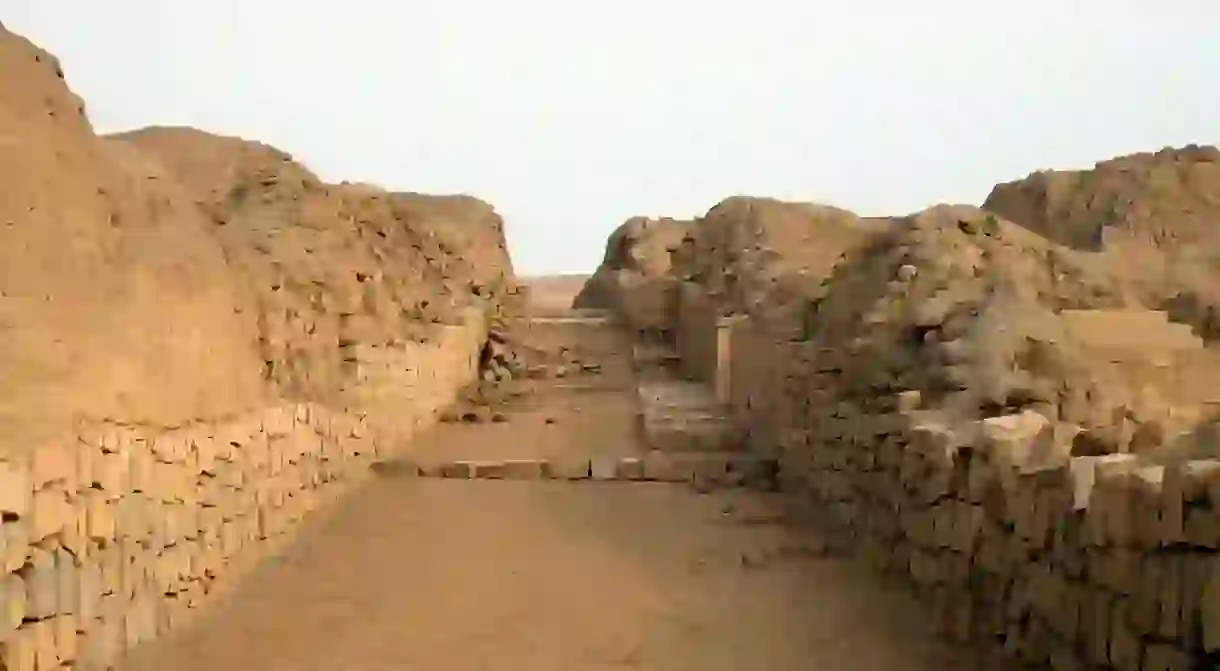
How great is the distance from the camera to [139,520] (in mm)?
5652

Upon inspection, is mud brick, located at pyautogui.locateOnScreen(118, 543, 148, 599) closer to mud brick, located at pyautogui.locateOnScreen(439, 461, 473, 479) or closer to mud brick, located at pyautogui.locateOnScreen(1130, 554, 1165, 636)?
mud brick, located at pyautogui.locateOnScreen(1130, 554, 1165, 636)

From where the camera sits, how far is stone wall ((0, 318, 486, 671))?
461 cm

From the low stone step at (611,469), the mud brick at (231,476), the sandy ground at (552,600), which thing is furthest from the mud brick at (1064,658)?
the low stone step at (611,469)

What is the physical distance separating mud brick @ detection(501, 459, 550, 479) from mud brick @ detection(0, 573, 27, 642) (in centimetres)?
596

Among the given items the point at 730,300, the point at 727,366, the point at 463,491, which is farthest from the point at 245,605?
the point at 730,300

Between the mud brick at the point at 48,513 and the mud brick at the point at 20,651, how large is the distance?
1.23 ft

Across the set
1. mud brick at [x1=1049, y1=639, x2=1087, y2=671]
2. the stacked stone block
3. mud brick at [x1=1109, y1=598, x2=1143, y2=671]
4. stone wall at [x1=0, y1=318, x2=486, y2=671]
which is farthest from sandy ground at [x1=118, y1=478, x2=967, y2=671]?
mud brick at [x1=1109, y1=598, x2=1143, y2=671]

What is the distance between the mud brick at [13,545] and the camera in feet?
14.4

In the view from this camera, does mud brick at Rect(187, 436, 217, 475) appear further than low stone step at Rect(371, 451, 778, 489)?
No

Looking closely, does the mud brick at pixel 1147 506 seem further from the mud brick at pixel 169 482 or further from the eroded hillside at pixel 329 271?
the eroded hillside at pixel 329 271

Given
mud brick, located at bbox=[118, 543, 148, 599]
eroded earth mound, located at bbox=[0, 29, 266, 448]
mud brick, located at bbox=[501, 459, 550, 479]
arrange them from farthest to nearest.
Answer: mud brick, located at bbox=[501, 459, 550, 479] → mud brick, located at bbox=[118, 543, 148, 599] → eroded earth mound, located at bbox=[0, 29, 266, 448]

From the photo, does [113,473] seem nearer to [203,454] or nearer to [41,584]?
[41,584]

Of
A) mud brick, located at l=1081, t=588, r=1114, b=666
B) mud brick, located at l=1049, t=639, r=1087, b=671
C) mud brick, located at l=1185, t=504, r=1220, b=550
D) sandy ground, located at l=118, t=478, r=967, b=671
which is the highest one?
mud brick, located at l=1185, t=504, r=1220, b=550

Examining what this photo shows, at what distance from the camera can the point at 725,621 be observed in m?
6.38
